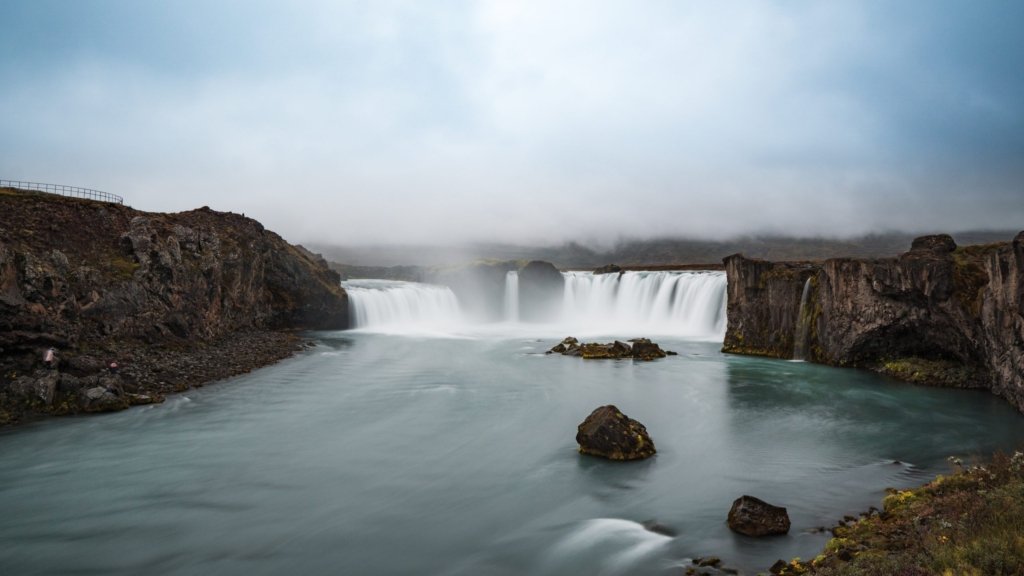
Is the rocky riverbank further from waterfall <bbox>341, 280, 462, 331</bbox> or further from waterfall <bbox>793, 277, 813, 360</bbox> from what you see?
waterfall <bbox>793, 277, 813, 360</bbox>

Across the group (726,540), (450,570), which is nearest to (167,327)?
(450,570)

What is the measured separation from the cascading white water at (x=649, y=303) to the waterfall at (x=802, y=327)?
1326 cm

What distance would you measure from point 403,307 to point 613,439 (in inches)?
2023

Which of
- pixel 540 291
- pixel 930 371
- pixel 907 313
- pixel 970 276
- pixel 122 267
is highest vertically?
pixel 122 267

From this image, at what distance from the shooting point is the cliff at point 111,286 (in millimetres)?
20422

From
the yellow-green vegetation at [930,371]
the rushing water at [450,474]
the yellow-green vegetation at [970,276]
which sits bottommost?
the rushing water at [450,474]

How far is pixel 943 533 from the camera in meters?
7.46

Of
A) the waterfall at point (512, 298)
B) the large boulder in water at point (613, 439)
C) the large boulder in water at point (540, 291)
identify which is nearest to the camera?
the large boulder in water at point (613, 439)

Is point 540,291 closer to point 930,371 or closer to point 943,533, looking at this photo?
point 930,371

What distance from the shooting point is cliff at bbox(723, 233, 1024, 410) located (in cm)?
2031

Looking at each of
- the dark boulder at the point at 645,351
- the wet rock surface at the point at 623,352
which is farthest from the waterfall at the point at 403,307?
the dark boulder at the point at 645,351

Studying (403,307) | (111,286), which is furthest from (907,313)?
(403,307)

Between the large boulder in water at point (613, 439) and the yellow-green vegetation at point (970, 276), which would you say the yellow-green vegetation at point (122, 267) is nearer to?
the large boulder in water at point (613, 439)

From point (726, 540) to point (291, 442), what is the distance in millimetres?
13684
